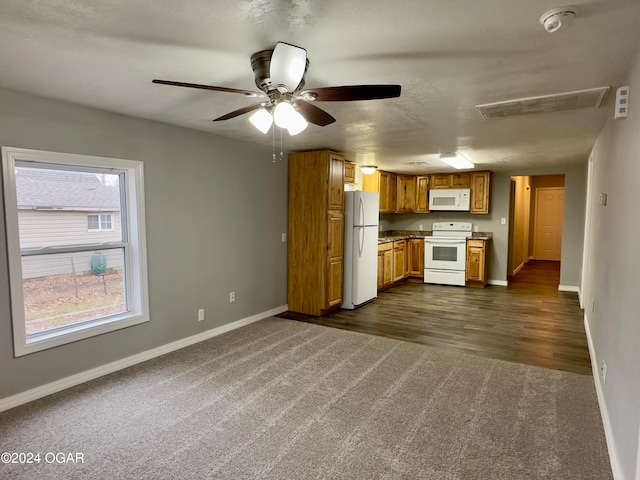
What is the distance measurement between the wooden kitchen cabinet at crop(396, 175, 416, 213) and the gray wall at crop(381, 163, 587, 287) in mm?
402

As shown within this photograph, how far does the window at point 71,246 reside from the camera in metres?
2.73

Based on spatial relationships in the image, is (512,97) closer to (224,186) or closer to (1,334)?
(224,186)

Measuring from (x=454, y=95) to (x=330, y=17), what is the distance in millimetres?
1385

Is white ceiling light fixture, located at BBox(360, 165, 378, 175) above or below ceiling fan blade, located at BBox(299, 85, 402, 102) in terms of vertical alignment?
above

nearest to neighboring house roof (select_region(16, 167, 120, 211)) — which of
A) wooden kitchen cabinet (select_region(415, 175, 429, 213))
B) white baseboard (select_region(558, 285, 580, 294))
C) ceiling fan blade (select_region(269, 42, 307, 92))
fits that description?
ceiling fan blade (select_region(269, 42, 307, 92))

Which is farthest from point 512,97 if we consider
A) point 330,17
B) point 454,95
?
point 330,17

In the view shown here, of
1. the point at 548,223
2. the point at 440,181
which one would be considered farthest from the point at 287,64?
the point at 548,223

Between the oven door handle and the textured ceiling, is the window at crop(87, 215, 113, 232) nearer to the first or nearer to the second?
the textured ceiling

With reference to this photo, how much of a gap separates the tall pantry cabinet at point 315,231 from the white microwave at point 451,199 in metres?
3.15

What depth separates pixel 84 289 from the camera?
3.22 metres

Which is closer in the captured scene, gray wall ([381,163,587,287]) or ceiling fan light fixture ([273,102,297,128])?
ceiling fan light fixture ([273,102,297,128])

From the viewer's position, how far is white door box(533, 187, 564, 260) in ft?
35.6

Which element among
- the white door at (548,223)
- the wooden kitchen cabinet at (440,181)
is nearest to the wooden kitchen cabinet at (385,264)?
the wooden kitchen cabinet at (440,181)

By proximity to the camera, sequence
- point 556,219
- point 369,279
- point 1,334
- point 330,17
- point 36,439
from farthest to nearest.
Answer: point 556,219 < point 369,279 < point 1,334 < point 36,439 < point 330,17
